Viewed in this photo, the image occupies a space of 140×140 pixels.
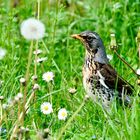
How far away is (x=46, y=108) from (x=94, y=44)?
1.03 m

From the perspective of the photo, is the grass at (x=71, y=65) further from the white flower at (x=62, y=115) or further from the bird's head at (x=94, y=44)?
the bird's head at (x=94, y=44)

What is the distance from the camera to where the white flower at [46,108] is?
523 cm

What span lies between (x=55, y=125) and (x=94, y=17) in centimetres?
251

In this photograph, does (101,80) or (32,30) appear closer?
(32,30)

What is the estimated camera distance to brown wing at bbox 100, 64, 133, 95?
5785 mm

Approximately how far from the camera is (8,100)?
17.7ft

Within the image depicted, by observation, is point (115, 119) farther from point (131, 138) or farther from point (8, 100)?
point (8, 100)

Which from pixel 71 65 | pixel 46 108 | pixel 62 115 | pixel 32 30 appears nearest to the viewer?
pixel 32 30

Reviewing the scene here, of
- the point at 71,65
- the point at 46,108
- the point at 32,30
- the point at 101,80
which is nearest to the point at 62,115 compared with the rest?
the point at 46,108

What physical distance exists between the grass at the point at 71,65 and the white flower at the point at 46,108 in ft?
0.26

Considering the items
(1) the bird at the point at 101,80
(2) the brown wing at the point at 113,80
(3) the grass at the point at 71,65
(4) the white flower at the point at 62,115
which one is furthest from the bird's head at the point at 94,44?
(4) the white flower at the point at 62,115

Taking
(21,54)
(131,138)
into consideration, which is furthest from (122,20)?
(131,138)

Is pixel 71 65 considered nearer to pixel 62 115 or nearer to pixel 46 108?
pixel 46 108

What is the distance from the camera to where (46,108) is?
17.3 ft
